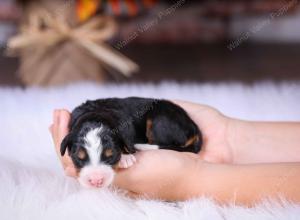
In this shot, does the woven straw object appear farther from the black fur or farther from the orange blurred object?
the black fur

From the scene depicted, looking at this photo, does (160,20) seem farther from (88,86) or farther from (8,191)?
(8,191)

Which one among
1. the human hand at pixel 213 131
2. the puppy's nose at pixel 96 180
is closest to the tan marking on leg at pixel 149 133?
the human hand at pixel 213 131

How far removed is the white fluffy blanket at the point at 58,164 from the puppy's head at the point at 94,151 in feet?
0.15

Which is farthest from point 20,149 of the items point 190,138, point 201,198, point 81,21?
point 81,21

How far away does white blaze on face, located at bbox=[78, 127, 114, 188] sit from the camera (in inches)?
39.6

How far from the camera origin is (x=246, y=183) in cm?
107

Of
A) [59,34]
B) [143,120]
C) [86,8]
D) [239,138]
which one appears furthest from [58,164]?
[86,8]

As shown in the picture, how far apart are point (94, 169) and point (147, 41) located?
3107mm

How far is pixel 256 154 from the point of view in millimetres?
1369

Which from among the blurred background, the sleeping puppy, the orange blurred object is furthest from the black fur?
the orange blurred object

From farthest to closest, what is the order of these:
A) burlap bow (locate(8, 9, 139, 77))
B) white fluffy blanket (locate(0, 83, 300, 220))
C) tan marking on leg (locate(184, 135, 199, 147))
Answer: burlap bow (locate(8, 9, 139, 77)) < tan marking on leg (locate(184, 135, 199, 147)) < white fluffy blanket (locate(0, 83, 300, 220))

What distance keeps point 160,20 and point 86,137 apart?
8.65 ft

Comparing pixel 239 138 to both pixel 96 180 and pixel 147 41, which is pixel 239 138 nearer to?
pixel 96 180

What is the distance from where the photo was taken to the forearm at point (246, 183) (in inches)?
41.3
